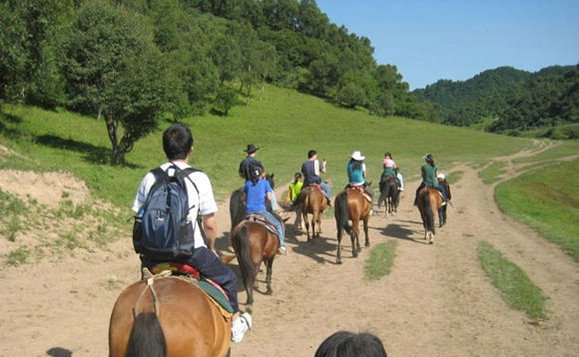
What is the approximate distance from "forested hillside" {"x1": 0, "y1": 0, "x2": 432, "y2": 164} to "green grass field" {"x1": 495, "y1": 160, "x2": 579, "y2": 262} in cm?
1814

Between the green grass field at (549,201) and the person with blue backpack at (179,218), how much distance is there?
12695 millimetres

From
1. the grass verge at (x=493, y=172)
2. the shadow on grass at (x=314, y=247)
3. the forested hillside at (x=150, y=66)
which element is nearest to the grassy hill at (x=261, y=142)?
the forested hillside at (x=150, y=66)

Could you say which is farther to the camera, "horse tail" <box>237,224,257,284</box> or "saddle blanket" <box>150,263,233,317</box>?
"horse tail" <box>237,224,257,284</box>

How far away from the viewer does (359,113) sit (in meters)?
85.0

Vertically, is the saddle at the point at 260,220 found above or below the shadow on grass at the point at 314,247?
above

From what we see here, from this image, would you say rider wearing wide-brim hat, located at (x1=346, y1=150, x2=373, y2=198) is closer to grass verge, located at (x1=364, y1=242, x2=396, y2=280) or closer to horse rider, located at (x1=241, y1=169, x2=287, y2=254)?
grass verge, located at (x1=364, y1=242, x2=396, y2=280)

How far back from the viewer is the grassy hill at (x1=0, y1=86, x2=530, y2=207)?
73.4 ft

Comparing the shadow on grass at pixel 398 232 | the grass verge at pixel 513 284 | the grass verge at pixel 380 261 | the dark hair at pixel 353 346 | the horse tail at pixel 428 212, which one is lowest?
the shadow on grass at pixel 398 232

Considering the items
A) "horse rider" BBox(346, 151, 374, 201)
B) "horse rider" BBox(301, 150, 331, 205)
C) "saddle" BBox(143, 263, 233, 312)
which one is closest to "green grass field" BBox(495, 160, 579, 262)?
"horse rider" BBox(346, 151, 374, 201)

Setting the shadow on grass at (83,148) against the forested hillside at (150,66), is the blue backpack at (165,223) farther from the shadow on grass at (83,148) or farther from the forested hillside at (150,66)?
the shadow on grass at (83,148)

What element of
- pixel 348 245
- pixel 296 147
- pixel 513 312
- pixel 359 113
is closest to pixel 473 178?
pixel 296 147

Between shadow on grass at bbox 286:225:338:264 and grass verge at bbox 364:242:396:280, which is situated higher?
grass verge at bbox 364:242:396:280

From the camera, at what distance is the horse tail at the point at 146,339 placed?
3.73 meters

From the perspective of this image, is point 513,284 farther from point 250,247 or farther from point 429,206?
point 250,247
